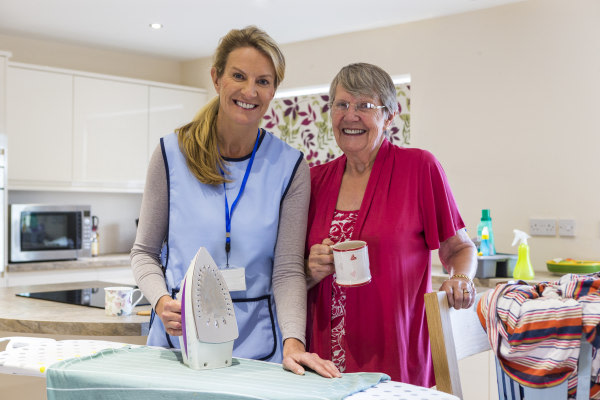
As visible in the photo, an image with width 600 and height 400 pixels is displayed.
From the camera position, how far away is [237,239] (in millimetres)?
1469

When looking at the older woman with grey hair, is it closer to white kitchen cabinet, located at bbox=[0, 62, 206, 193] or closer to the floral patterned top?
the floral patterned top

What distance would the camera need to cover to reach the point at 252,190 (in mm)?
1514

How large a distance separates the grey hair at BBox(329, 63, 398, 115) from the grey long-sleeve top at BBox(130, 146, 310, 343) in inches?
13.2

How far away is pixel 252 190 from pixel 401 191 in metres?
0.38

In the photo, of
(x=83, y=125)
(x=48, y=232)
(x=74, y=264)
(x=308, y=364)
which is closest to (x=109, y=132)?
(x=83, y=125)

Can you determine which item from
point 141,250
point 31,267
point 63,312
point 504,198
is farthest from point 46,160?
point 141,250

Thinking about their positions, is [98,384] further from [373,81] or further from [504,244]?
[504,244]

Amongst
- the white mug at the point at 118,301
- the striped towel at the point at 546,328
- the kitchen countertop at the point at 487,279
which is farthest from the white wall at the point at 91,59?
the striped towel at the point at 546,328

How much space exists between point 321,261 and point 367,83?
458 millimetres

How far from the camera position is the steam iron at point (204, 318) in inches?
48.3

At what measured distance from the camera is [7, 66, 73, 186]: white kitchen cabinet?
4312 mm

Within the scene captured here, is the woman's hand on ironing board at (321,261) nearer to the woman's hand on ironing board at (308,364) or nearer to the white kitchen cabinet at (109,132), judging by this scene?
the woman's hand on ironing board at (308,364)

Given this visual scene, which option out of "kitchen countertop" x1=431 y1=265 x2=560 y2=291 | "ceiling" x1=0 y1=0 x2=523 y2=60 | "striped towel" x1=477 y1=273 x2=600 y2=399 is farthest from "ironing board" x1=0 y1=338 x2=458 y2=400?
"ceiling" x1=0 y1=0 x2=523 y2=60

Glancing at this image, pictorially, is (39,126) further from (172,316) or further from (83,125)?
(172,316)
